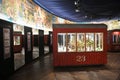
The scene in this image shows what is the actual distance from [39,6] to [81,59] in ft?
20.9

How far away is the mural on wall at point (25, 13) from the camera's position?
8.50 metres

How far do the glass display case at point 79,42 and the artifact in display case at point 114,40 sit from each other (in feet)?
32.5

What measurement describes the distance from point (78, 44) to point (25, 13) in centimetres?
379

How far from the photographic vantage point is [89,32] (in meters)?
11.1

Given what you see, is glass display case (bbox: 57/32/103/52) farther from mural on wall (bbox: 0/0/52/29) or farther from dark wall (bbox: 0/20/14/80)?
dark wall (bbox: 0/20/14/80)

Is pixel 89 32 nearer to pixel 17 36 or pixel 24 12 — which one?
pixel 24 12

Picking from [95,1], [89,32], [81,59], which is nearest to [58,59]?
[81,59]

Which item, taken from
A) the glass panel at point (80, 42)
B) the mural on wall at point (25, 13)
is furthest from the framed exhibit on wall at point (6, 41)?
the glass panel at point (80, 42)

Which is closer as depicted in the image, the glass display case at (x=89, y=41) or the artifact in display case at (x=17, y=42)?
the glass display case at (x=89, y=41)

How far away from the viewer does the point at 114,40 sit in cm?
2080

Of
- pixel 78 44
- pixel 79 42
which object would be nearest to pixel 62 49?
pixel 78 44

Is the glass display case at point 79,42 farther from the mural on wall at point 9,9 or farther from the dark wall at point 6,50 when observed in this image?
the dark wall at point 6,50

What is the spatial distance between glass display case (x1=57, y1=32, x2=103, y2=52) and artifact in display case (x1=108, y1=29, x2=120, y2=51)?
9.91 m

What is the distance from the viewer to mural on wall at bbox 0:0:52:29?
850 cm
